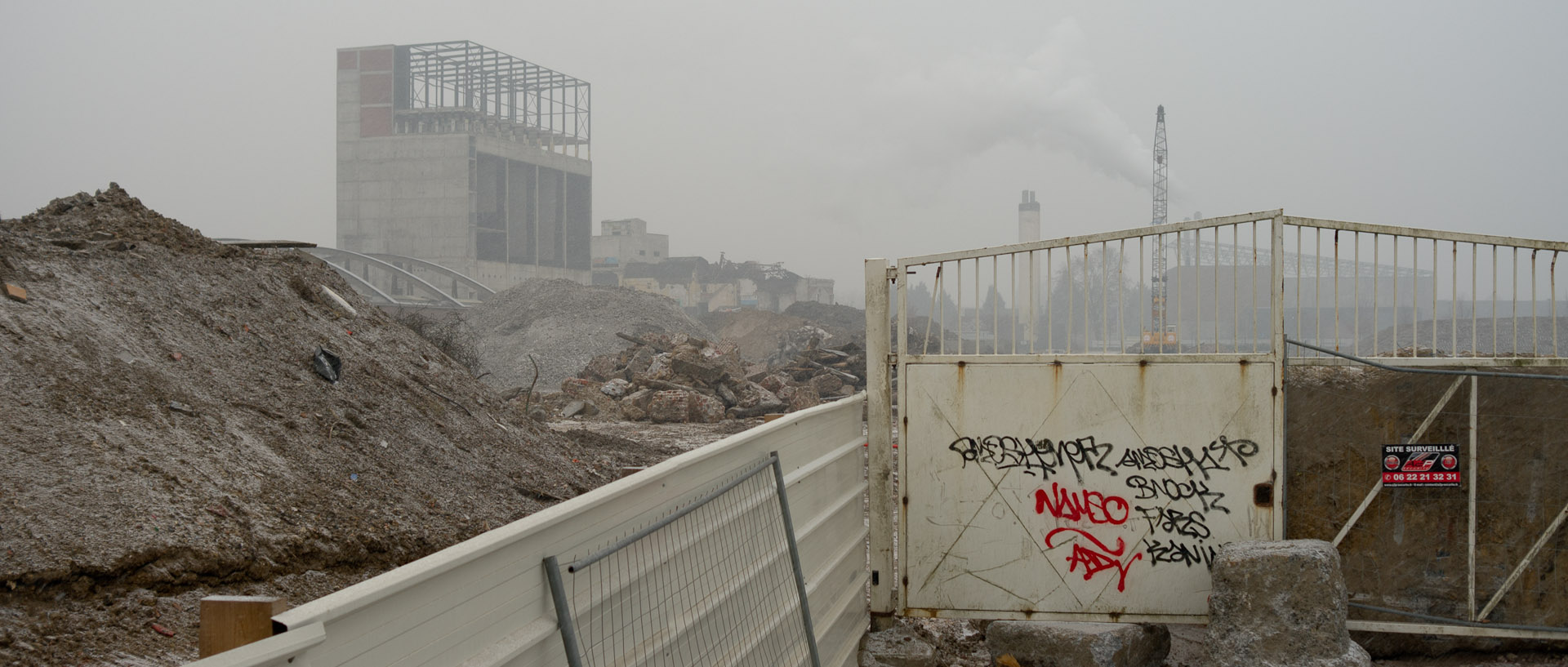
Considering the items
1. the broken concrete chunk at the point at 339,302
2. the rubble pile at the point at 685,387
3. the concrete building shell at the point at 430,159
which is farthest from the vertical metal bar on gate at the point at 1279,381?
the concrete building shell at the point at 430,159

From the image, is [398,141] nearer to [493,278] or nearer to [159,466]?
[493,278]

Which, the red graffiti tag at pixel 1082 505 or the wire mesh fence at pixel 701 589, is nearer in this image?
the wire mesh fence at pixel 701 589

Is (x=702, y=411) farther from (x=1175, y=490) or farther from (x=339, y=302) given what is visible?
(x=1175, y=490)

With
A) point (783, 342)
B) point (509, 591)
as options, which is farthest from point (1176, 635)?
point (783, 342)

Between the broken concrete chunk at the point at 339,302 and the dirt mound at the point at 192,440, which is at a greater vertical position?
the broken concrete chunk at the point at 339,302

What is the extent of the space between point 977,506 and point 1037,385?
0.73 m

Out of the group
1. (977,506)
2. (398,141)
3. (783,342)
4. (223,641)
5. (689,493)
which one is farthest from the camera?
(398,141)

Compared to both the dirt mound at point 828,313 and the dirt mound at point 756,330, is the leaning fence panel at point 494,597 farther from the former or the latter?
the dirt mound at point 828,313

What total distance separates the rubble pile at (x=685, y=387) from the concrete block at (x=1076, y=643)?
1437 cm

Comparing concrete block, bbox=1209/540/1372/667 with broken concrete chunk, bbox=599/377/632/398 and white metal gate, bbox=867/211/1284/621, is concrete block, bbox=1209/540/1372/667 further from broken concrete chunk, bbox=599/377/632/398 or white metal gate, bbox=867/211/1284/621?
broken concrete chunk, bbox=599/377/632/398

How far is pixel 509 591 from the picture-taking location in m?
2.06

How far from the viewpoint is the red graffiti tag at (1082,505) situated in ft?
17.3

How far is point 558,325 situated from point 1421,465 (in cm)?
3315

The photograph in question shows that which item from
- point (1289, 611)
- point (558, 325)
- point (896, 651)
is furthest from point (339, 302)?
point (558, 325)
